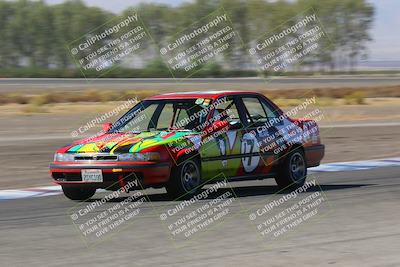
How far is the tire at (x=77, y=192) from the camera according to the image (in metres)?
11.7

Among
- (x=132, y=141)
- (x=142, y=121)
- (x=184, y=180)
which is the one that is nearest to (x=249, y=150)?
(x=184, y=180)

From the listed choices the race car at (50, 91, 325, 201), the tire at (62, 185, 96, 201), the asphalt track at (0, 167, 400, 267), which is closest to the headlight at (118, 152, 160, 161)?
the race car at (50, 91, 325, 201)

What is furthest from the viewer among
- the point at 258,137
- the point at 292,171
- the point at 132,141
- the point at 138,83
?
the point at 138,83

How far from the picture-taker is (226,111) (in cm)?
1212

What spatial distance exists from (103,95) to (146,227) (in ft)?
128

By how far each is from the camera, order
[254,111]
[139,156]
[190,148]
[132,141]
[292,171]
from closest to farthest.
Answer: [139,156] < [132,141] < [190,148] < [254,111] < [292,171]

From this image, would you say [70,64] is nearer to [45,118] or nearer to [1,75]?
[1,75]

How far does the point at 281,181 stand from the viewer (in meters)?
12.8

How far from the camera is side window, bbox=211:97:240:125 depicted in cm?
1190

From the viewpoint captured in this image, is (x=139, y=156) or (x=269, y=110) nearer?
(x=139, y=156)

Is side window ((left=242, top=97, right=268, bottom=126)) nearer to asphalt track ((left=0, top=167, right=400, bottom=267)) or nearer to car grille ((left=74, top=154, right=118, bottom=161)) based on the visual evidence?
asphalt track ((left=0, top=167, right=400, bottom=267))

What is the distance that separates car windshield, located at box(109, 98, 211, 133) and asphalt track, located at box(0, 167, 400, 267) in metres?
1.00

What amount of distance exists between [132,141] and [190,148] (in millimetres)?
757

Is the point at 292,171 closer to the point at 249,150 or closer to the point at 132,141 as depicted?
the point at 249,150
